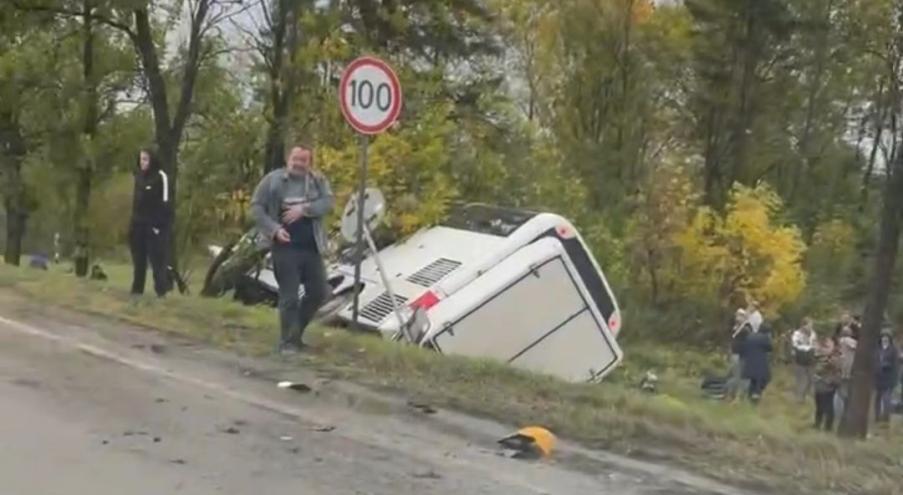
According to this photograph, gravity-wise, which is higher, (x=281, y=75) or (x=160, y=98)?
(x=281, y=75)

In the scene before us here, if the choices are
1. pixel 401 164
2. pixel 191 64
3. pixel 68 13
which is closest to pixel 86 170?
pixel 191 64

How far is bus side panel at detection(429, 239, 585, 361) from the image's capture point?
49.4 feet

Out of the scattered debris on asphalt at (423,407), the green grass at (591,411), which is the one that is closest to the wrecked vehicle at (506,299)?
the green grass at (591,411)

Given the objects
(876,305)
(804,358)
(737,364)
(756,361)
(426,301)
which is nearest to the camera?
(876,305)

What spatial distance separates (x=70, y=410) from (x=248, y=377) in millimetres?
1743

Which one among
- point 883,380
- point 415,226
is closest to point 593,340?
point 415,226

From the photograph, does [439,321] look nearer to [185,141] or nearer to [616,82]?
[185,141]

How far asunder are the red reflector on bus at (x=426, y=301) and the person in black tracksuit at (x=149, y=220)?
9.35 feet

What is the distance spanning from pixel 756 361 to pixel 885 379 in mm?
2448

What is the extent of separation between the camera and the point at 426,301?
15469mm

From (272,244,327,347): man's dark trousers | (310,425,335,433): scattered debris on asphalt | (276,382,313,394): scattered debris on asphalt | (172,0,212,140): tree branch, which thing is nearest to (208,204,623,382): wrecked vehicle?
(272,244,327,347): man's dark trousers

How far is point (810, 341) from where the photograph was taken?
24328 mm

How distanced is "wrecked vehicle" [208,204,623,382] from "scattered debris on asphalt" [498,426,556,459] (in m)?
7.06

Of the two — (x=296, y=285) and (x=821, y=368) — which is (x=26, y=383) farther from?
(x=821, y=368)
